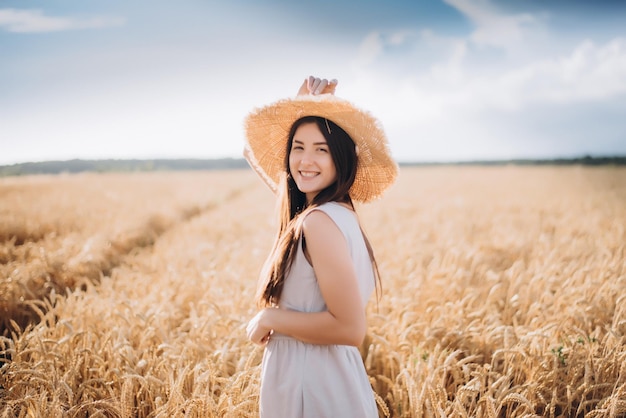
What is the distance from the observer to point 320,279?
1.56 meters

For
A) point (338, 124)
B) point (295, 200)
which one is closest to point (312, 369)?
point (295, 200)

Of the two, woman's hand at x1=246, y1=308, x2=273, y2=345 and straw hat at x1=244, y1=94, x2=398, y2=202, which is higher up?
straw hat at x1=244, y1=94, x2=398, y2=202

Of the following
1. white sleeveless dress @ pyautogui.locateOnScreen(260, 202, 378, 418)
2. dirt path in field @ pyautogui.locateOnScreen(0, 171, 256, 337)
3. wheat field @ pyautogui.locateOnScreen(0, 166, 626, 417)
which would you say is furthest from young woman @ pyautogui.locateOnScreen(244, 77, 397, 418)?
dirt path in field @ pyautogui.locateOnScreen(0, 171, 256, 337)

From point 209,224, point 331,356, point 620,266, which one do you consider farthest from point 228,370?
point 209,224

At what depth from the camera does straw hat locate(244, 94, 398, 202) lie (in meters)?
1.87

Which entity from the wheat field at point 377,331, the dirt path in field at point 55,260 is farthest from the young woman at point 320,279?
the dirt path in field at point 55,260

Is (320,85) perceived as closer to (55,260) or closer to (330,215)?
(330,215)

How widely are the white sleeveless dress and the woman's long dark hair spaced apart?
0.05m

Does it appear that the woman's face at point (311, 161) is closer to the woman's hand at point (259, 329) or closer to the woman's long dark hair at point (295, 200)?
the woman's long dark hair at point (295, 200)

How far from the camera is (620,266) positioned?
4.79 m

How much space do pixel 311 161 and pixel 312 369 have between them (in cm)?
86

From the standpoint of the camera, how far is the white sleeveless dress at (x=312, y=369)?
1.69m

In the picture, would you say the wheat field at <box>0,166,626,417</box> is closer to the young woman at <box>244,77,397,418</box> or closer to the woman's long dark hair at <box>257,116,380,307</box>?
the young woman at <box>244,77,397,418</box>

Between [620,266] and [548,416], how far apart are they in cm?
300
